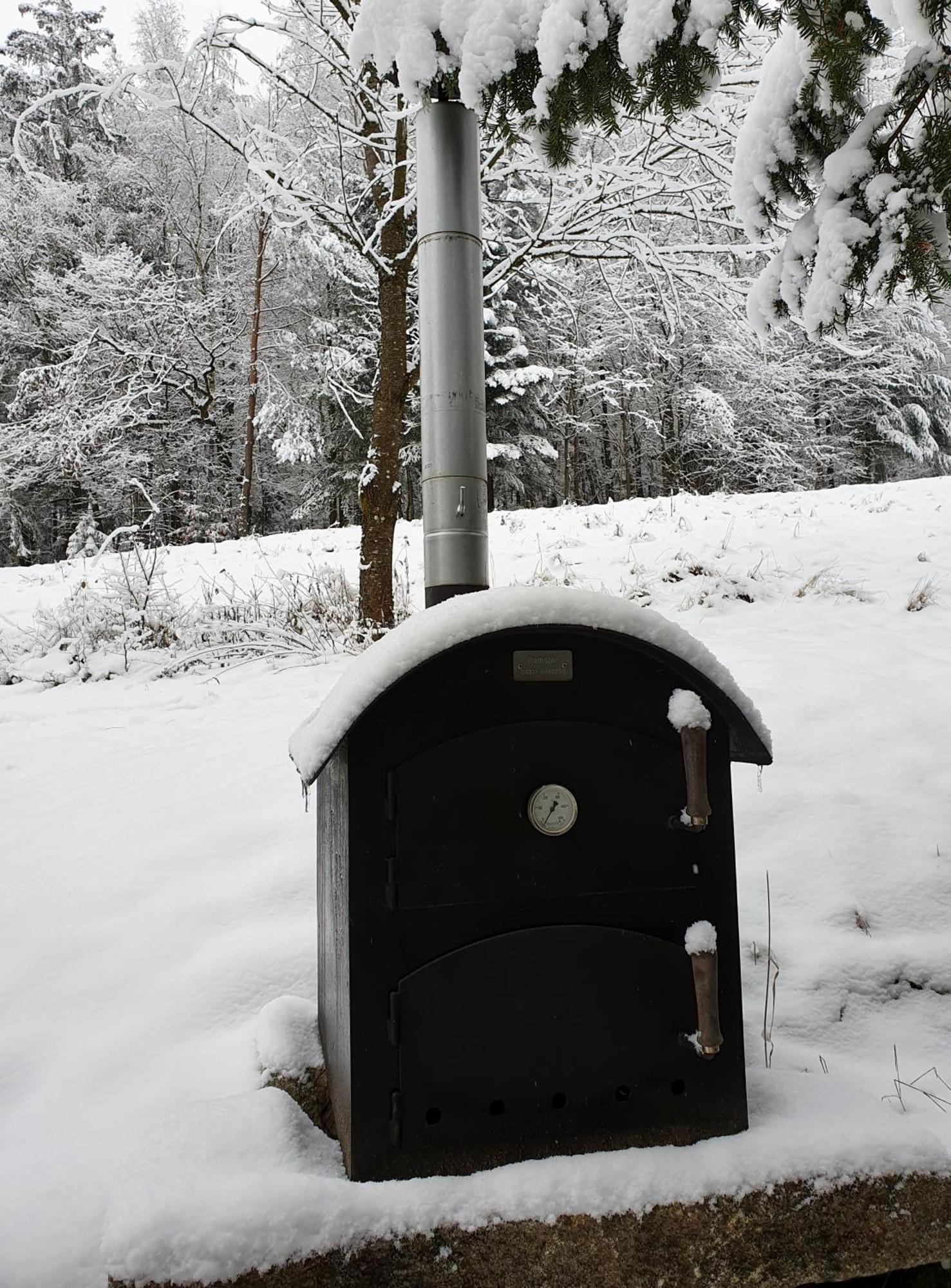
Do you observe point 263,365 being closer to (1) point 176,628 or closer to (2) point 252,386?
(2) point 252,386

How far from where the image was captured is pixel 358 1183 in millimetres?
1448

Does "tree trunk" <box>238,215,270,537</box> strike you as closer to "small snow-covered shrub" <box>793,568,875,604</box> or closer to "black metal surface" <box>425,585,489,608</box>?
"small snow-covered shrub" <box>793,568,875,604</box>

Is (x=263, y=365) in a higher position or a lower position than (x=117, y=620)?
higher

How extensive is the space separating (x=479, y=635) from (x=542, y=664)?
145 mm

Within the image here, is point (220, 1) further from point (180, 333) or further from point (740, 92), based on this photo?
point (180, 333)

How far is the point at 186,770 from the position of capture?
3.85 meters

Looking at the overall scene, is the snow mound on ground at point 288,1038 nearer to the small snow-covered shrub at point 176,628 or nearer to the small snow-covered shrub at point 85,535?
the small snow-covered shrub at point 176,628

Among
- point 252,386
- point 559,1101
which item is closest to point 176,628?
point 559,1101

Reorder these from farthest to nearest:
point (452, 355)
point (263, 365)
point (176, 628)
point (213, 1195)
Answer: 1. point (263, 365)
2. point (176, 628)
3. point (452, 355)
4. point (213, 1195)

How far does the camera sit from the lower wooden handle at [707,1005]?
1.57 m

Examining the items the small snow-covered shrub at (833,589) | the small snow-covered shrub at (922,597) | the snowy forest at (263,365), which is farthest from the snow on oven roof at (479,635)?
the snowy forest at (263,365)

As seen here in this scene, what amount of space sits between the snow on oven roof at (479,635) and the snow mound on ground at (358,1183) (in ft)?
2.30

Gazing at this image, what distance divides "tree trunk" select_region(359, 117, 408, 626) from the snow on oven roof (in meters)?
4.00

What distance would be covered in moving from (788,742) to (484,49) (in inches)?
109
